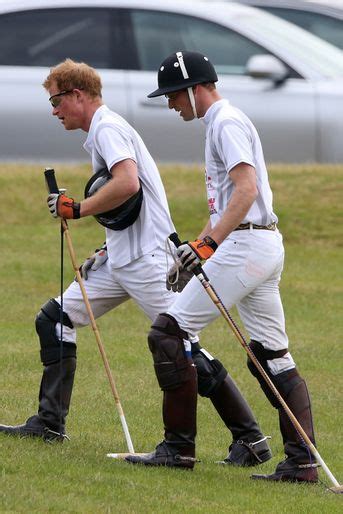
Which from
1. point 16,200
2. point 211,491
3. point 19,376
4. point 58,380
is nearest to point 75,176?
point 16,200

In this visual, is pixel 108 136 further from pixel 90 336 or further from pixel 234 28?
pixel 234 28

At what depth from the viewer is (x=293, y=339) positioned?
1147 centimetres

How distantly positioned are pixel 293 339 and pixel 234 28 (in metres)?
4.01

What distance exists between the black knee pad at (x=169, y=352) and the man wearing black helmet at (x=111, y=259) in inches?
11.9

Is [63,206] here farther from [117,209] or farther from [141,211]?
[141,211]

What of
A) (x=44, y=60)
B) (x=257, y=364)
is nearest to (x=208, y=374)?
(x=257, y=364)

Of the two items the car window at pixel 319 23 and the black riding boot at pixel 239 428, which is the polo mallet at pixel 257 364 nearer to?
the black riding boot at pixel 239 428

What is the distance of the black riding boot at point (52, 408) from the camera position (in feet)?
26.5

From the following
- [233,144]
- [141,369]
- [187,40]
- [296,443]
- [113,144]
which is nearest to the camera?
[233,144]

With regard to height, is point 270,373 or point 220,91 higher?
point 220,91

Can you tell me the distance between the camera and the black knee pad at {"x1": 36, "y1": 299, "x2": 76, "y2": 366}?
8070 mm

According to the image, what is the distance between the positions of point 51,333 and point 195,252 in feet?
4.08

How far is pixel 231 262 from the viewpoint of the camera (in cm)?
734

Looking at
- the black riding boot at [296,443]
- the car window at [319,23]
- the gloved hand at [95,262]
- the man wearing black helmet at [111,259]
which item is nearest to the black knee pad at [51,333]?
the man wearing black helmet at [111,259]
